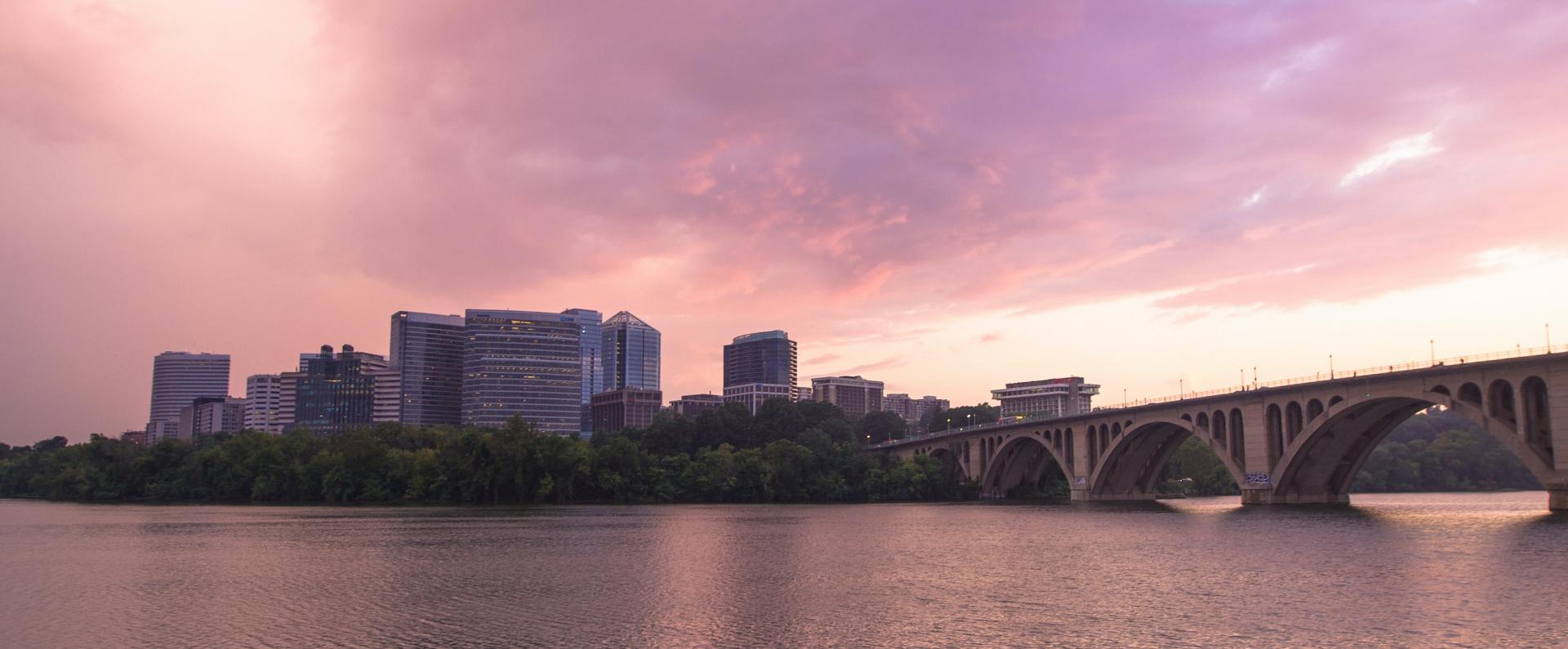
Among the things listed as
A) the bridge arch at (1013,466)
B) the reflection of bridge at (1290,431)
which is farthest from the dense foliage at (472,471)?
the reflection of bridge at (1290,431)

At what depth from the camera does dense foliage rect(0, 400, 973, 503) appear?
14488 centimetres

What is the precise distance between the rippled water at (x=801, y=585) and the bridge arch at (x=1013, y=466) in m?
83.4

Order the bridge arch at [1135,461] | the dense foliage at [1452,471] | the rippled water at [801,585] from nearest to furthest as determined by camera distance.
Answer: the rippled water at [801,585] < the bridge arch at [1135,461] < the dense foliage at [1452,471]

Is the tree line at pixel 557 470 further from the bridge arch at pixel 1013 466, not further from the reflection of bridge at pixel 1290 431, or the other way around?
the reflection of bridge at pixel 1290 431

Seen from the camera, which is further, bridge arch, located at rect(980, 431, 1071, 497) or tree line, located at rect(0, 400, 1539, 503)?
bridge arch, located at rect(980, 431, 1071, 497)

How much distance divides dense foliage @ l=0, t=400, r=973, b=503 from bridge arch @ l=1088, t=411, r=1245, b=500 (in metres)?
33.5

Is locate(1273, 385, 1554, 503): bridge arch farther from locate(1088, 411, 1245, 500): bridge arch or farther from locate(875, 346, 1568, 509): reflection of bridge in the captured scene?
locate(1088, 411, 1245, 500): bridge arch

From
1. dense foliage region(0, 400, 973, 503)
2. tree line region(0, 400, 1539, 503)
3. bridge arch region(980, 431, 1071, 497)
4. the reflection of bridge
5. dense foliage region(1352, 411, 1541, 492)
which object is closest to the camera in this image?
the reflection of bridge

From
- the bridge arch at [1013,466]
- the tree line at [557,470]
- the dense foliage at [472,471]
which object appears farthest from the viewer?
the bridge arch at [1013,466]

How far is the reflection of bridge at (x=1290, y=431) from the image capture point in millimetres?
81438

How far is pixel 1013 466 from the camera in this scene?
176750 mm

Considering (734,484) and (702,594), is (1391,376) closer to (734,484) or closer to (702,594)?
(702,594)

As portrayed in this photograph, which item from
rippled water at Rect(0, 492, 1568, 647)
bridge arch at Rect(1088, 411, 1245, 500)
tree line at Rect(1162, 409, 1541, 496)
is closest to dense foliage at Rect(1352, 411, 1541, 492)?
tree line at Rect(1162, 409, 1541, 496)

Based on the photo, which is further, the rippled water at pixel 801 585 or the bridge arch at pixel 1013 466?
the bridge arch at pixel 1013 466
